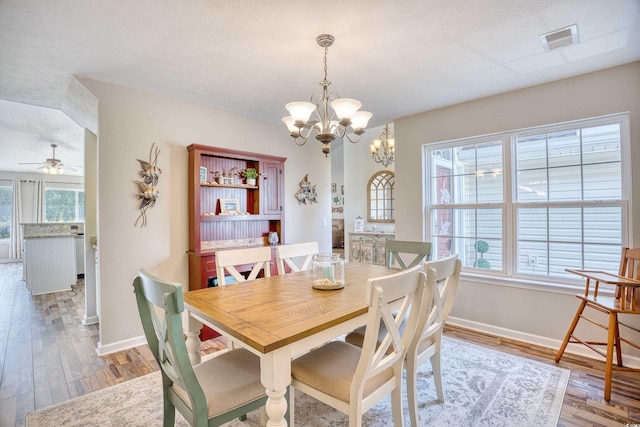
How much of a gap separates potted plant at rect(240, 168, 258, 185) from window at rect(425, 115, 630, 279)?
7.11ft

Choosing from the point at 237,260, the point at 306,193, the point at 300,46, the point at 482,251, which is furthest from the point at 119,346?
the point at 482,251

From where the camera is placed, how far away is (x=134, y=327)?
3010 mm

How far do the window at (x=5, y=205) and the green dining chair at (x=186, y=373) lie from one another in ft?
32.3

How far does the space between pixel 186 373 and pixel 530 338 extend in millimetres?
3178

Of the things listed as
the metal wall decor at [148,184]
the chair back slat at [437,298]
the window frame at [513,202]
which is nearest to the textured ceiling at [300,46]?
the window frame at [513,202]

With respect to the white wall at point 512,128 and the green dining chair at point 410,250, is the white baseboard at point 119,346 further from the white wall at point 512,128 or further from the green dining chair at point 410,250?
the white wall at point 512,128

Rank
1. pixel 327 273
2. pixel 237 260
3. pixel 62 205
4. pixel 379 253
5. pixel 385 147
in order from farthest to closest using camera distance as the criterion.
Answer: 1. pixel 62 205
2. pixel 379 253
3. pixel 385 147
4. pixel 237 260
5. pixel 327 273

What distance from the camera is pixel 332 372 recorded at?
4.97 feet

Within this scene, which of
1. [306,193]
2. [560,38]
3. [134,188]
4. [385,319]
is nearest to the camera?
[385,319]

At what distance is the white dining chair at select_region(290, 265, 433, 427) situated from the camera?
1270 mm

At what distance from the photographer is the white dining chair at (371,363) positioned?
4.17ft

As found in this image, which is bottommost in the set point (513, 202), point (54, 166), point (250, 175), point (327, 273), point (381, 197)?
point (327, 273)

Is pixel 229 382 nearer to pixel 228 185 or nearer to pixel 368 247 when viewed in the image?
pixel 228 185

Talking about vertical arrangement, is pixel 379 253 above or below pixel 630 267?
below
